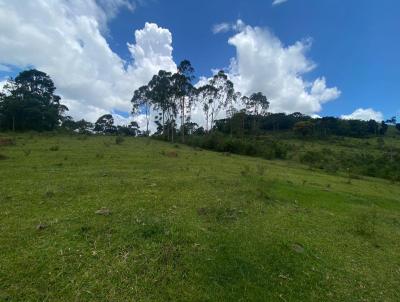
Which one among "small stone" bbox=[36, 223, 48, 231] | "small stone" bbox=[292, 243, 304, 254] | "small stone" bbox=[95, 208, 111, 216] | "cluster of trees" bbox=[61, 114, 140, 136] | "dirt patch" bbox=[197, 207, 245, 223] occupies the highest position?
"cluster of trees" bbox=[61, 114, 140, 136]

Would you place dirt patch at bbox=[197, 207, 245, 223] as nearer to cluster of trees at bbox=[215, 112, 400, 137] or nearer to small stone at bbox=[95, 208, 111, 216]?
small stone at bbox=[95, 208, 111, 216]

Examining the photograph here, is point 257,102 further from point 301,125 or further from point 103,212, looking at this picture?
point 103,212

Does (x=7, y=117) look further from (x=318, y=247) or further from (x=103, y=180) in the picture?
(x=318, y=247)

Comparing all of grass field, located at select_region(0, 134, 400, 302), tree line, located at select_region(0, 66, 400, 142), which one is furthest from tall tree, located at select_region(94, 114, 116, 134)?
grass field, located at select_region(0, 134, 400, 302)

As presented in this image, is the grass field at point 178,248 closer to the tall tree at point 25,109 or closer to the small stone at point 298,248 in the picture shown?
the small stone at point 298,248

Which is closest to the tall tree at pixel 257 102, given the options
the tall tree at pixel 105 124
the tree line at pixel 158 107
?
the tree line at pixel 158 107

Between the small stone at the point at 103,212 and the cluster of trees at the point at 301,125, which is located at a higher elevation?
the cluster of trees at the point at 301,125

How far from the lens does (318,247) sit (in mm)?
6711

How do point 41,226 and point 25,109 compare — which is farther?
point 25,109

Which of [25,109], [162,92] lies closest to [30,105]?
[25,109]

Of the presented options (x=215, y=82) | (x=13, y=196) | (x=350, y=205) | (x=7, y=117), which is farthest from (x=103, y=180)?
(x=215, y=82)

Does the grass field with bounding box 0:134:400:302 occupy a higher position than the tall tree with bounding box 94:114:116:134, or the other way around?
the tall tree with bounding box 94:114:116:134

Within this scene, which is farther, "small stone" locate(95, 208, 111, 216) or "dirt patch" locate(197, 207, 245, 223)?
"dirt patch" locate(197, 207, 245, 223)

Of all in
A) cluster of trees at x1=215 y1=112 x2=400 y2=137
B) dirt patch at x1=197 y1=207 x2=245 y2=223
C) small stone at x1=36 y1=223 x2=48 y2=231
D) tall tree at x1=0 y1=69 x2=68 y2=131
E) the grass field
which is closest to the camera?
the grass field
